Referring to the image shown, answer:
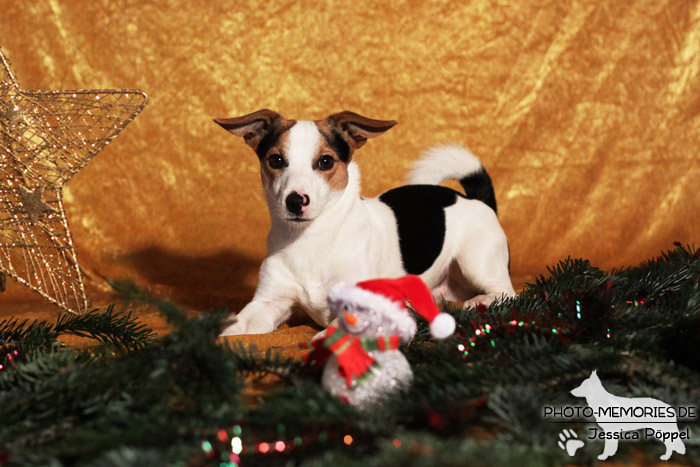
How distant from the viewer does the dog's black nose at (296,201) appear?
7.83 feet

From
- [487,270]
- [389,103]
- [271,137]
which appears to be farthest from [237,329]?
[389,103]

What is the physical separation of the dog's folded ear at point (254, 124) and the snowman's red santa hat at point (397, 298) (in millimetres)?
1329

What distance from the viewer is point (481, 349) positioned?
156 centimetres

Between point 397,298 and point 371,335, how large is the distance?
0.10m

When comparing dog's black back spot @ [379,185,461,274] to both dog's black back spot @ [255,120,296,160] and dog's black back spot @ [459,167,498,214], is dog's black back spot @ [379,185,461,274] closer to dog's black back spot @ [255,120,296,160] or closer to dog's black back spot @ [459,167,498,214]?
dog's black back spot @ [459,167,498,214]

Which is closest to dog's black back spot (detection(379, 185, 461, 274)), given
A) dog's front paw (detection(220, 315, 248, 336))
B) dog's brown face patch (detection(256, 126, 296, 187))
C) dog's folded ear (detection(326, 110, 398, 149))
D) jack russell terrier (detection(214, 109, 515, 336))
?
jack russell terrier (detection(214, 109, 515, 336))

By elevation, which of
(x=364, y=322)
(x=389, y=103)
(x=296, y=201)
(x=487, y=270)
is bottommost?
(x=487, y=270)

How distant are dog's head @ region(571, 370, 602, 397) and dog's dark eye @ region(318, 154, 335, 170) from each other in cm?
144

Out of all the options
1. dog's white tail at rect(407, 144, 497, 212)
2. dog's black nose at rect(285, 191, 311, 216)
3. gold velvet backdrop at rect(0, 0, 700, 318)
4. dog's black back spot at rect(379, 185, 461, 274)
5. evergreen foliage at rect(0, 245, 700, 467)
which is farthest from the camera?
gold velvet backdrop at rect(0, 0, 700, 318)

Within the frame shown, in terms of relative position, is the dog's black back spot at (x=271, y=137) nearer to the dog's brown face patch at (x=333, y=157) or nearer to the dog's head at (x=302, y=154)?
the dog's head at (x=302, y=154)

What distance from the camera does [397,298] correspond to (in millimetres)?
1445

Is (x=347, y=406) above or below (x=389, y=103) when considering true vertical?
above

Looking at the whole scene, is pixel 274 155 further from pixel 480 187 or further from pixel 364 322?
pixel 364 322

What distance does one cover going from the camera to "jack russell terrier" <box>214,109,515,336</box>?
100 inches
